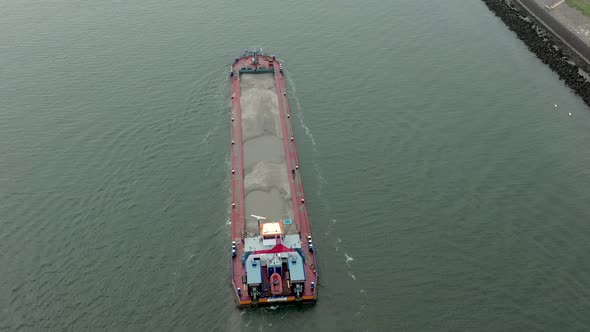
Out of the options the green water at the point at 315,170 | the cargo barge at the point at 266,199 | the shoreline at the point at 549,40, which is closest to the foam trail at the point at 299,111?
the green water at the point at 315,170

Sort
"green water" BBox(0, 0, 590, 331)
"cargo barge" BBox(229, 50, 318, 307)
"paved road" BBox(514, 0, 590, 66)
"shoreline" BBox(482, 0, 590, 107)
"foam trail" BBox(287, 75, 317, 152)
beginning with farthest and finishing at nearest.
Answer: "paved road" BBox(514, 0, 590, 66), "shoreline" BBox(482, 0, 590, 107), "foam trail" BBox(287, 75, 317, 152), "green water" BBox(0, 0, 590, 331), "cargo barge" BBox(229, 50, 318, 307)

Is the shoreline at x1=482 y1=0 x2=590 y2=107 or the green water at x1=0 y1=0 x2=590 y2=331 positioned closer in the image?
the green water at x1=0 y1=0 x2=590 y2=331

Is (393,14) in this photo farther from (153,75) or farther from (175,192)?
(175,192)

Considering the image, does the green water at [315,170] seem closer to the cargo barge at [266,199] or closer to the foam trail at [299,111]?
the foam trail at [299,111]

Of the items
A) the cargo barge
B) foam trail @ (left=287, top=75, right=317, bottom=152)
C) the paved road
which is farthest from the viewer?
the paved road

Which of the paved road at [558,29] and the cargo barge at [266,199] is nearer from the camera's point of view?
the cargo barge at [266,199]

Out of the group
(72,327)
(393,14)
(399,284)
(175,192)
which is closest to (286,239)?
(399,284)

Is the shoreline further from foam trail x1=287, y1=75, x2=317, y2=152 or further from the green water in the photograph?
foam trail x1=287, y1=75, x2=317, y2=152

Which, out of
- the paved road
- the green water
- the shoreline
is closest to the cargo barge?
the green water
